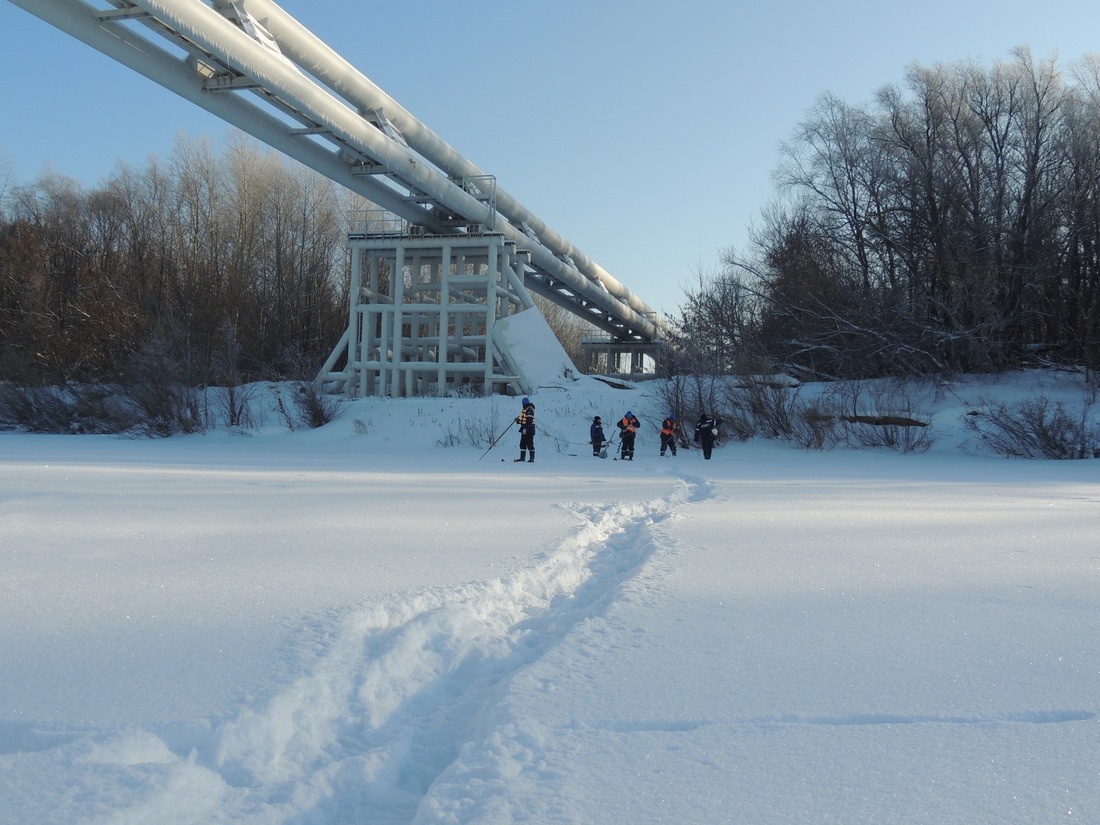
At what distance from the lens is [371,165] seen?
23.1 meters

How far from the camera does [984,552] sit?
6.89 metres

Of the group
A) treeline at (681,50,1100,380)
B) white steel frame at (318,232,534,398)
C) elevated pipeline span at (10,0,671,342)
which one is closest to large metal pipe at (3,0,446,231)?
elevated pipeline span at (10,0,671,342)

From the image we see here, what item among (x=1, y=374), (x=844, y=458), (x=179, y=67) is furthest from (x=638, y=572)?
(x=1, y=374)

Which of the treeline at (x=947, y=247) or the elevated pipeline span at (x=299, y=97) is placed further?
the treeline at (x=947, y=247)

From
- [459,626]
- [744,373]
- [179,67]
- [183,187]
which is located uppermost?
[183,187]

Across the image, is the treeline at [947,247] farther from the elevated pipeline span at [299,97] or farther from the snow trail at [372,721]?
the snow trail at [372,721]

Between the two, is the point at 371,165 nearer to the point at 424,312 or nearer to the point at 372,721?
the point at 424,312

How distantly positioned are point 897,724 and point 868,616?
5.55 ft

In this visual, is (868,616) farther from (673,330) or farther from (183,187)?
(183,187)

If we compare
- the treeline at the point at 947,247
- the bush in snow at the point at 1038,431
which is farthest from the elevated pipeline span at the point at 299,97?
the bush in snow at the point at 1038,431

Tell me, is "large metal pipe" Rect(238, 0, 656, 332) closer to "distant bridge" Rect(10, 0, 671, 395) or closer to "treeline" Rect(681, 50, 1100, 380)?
"distant bridge" Rect(10, 0, 671, 395)

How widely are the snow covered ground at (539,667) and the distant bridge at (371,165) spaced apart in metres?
12.3

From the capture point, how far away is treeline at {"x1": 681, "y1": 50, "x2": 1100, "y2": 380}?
24141 millimetres

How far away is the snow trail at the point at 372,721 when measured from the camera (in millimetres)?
Answer: 2654
